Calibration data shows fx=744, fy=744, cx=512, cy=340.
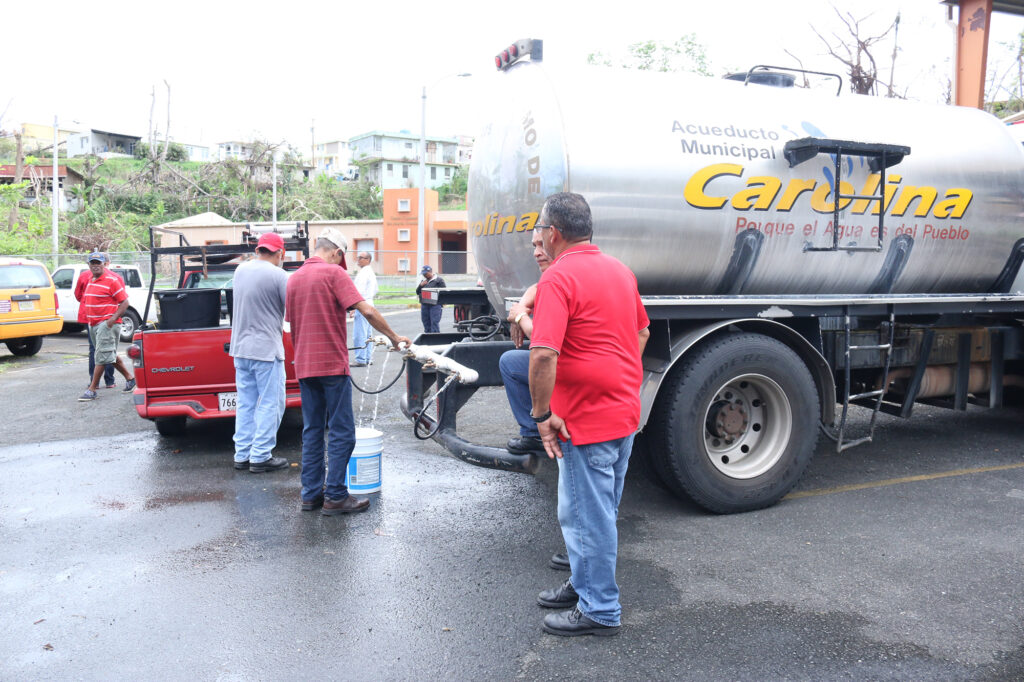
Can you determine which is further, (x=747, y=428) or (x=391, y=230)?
(x=391, y=230)

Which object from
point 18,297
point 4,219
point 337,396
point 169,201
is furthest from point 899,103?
point 169,201

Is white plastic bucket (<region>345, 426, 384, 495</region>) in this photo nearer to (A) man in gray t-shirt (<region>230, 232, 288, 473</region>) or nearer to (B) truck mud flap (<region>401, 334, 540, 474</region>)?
(B) truck mud flap (<region>401, 334, 540, 474</region>)

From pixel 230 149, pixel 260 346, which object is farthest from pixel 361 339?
pixel 230 149

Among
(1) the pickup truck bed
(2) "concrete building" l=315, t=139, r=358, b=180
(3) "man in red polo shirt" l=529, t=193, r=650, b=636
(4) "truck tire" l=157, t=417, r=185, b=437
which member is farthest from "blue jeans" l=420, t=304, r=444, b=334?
(2) "concrete building" l=315, t=139, r=358, b=180

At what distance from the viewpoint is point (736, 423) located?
496cm

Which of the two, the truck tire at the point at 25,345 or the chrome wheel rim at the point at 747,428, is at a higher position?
the chrome wheel rim at the point at 747,428

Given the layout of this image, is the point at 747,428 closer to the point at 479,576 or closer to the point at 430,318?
the point at 479,576

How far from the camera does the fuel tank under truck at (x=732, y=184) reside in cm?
450

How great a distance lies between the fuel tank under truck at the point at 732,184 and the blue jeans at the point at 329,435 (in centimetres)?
130

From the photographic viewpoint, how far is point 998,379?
251 inches

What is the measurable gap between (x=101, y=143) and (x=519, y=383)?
9134 cm

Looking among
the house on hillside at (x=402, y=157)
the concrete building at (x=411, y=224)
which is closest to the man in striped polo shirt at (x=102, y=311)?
the concrete building at (x=411, y=224)

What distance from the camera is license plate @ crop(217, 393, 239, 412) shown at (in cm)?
677

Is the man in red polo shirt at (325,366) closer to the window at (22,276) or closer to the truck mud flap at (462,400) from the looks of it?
the truck mud flap at (462,400)
